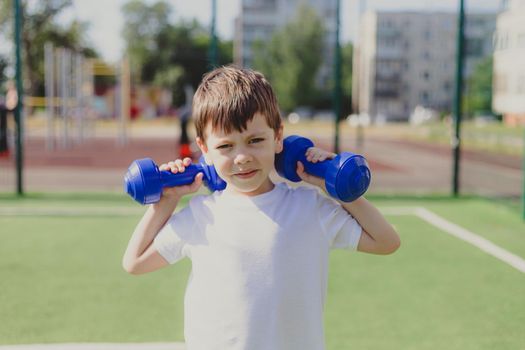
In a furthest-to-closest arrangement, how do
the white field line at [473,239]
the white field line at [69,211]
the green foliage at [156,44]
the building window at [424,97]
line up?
the green foliage at [156,44]
the building window at [424,97]
the white field line at [69,211]
the white field line at [473,239]

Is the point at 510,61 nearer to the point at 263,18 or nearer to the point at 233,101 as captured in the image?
the point at 263,18

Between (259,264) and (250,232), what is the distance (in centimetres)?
8

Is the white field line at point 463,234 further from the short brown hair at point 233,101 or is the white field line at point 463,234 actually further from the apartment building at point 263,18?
the short brown hair at point 233,101

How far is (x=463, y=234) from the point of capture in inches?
255

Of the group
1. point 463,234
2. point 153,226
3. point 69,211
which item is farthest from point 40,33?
point 153,226

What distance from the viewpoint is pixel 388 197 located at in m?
8.77

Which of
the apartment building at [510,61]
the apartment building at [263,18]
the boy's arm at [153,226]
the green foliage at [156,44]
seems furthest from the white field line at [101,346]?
the green foliage at [156,44]

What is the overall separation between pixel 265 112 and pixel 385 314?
258 cm

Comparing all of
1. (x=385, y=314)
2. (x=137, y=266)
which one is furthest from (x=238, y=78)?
(x=385, y=314)

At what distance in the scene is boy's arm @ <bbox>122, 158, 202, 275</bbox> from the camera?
5.91 feet

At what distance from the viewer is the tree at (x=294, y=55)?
17.9m

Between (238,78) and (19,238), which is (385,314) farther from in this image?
(19,238)

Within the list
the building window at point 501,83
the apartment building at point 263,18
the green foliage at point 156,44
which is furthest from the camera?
the green foliage at point 156,44

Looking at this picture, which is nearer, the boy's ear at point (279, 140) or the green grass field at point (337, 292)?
the boy's ear at point (279, 140)
